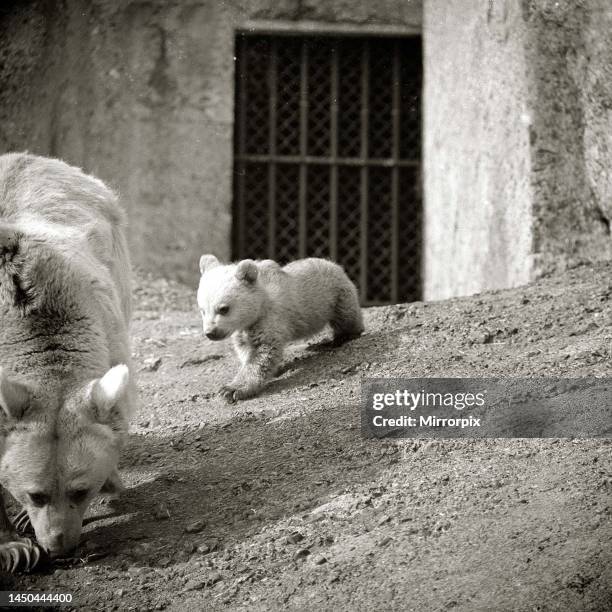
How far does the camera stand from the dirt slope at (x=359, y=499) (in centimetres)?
353

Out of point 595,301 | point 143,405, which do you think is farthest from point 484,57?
point 143,405

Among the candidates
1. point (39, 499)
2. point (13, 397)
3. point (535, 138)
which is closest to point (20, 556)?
point (39, 499)

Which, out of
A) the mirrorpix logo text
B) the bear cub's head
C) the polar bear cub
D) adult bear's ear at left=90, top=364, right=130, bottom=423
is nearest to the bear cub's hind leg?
the polar bear cub

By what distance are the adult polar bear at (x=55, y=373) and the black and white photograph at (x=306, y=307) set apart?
1 cm

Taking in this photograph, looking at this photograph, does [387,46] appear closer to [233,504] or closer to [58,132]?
[58,132]

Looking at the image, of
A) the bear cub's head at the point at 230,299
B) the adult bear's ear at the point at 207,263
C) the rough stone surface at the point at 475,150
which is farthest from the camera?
the rough stone surface at the point at 475,150

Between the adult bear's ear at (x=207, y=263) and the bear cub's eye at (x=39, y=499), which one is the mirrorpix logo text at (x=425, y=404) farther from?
the adult bear's ear at (x=207, y=263)

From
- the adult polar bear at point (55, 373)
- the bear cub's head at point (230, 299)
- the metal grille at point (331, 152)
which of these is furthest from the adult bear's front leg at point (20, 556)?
the metal grille at point (331, 152)

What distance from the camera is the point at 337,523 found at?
4113 mm

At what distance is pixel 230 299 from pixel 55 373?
1.76 meters

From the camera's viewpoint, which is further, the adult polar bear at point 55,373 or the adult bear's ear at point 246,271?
the adult bear's ear at point 246,271

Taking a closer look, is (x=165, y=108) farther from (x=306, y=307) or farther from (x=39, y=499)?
(x=39, y=499)

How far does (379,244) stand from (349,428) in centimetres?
565

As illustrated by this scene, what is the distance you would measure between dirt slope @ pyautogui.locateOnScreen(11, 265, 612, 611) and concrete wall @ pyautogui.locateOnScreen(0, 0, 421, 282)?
3.95 meters
